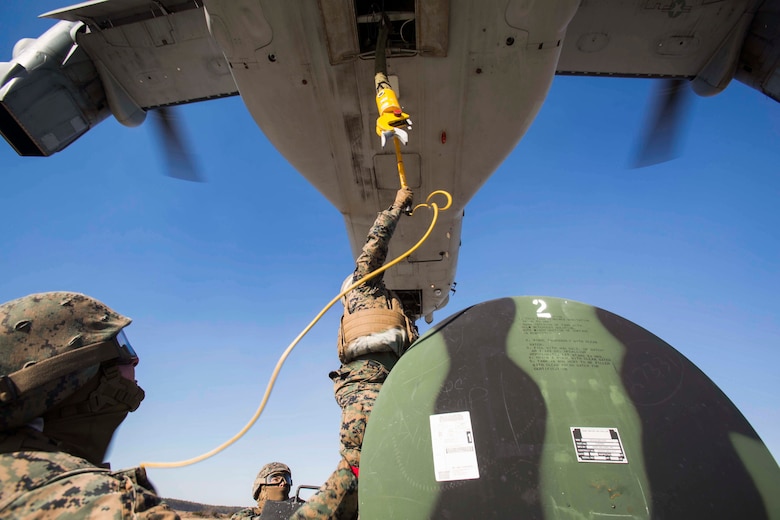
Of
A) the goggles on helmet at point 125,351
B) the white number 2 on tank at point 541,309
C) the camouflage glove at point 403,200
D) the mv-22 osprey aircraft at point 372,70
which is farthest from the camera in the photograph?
the mv-22 osprey aircraft at point 372,70

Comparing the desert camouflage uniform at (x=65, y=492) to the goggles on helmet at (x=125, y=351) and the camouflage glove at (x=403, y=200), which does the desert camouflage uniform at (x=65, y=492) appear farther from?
the camouflage glove at (x=403, y=200)

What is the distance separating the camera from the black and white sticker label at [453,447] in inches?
56.8

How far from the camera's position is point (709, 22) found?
5609mm

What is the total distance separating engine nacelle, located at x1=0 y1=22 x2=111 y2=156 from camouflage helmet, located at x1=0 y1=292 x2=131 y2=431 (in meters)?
4.78

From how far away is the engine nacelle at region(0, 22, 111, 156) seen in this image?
16.3 ft

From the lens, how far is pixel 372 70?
158 inches

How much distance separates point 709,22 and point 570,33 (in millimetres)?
1892

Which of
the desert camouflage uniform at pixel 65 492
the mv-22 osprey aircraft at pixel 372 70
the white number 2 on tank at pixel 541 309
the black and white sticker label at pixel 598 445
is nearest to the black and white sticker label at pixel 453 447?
the black and white sticker label at pixel 598 445

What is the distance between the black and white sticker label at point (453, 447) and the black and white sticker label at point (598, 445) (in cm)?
39

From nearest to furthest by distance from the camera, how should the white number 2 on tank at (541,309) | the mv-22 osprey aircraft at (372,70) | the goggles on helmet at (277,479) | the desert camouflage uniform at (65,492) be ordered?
the desert camouflage uniform at (65,492) < the white number 2 on tank at (541,309) < the mv-22 osprey aircraft at (372,70) < the goggles on helmet at (277,479)

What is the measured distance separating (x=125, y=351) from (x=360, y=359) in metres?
1.22

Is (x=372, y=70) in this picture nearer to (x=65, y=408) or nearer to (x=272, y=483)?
(x=65, y=408)

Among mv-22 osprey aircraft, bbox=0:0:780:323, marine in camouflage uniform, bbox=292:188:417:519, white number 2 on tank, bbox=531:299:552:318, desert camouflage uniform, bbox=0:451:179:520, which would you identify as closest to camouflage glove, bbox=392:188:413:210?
marine in camouflage uniform, bbox=292:188:417:519

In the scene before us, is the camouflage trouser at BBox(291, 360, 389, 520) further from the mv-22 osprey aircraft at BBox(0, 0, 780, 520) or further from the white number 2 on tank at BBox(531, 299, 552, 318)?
the white number 2 on tank at BBox(531, 299, 552, 318)
